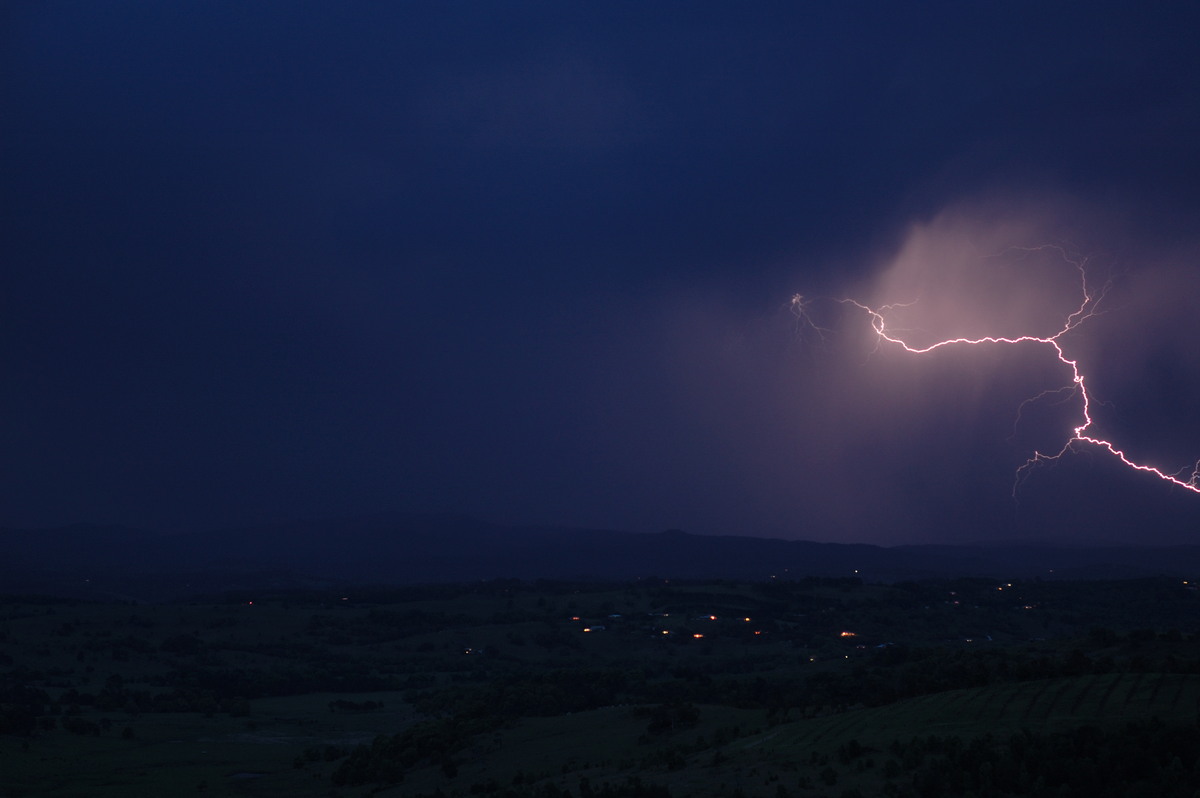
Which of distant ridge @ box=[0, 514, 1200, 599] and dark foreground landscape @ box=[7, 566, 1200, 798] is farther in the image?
distant ridge @ box=[0, 514, 1200, 599]

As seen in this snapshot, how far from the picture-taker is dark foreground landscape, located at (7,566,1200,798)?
57.2 ft

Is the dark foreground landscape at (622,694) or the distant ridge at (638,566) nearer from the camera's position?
the dark foreground landscape at (622,694)

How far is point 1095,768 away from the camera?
14625mm

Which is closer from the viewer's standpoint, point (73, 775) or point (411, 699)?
point (73, 775)

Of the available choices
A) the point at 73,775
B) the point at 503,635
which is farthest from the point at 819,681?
the point at 503,635

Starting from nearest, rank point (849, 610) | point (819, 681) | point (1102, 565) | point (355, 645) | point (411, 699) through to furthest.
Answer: point (819, 681) → point (411, 699) → point (355, 645) → point (849, 610) → point (1102, 565)

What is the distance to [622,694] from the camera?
38.3 metres

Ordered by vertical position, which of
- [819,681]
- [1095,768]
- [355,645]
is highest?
[1095,768]

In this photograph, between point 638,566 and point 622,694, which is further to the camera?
point 638,566

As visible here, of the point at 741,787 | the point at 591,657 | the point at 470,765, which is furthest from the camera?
the point at 591,657

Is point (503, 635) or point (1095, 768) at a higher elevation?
point (1095, 768)

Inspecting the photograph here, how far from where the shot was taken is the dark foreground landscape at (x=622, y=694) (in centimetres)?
1742

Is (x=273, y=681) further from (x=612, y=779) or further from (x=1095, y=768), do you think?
(x=1095, y=768)

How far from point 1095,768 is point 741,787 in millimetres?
6203
